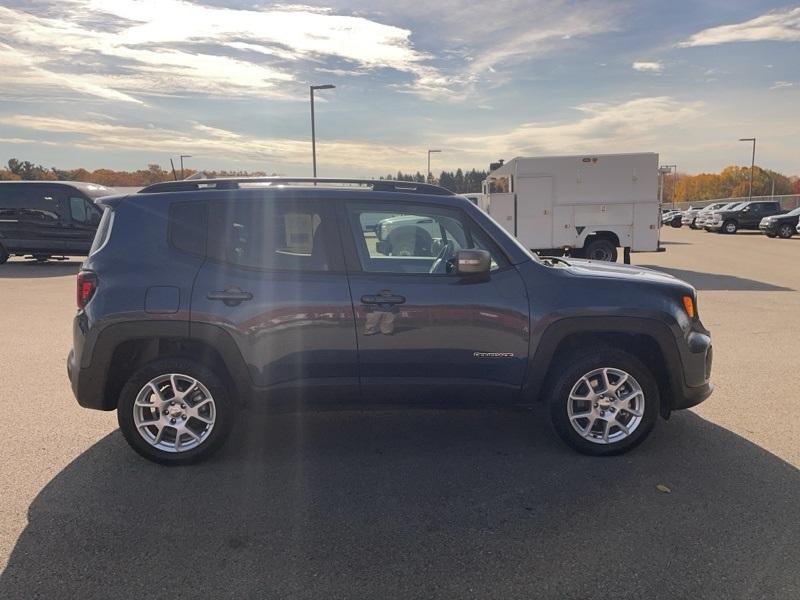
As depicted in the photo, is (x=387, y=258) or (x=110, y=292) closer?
(x=110, y=292)

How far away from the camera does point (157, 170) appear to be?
48.6m

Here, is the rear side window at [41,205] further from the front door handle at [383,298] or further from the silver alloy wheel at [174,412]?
the front door handle at [383,298]

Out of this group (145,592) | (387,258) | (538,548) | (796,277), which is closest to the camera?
(145,592)

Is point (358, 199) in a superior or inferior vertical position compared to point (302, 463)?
superior

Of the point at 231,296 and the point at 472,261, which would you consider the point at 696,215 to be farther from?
the point at 231,296

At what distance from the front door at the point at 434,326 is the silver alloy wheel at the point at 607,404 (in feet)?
1.47

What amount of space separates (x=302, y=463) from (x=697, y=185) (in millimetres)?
115405

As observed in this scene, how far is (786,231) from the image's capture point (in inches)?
1079

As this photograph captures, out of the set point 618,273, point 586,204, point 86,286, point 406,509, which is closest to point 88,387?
point 86,286

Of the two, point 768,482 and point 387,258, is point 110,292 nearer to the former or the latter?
point 387,258

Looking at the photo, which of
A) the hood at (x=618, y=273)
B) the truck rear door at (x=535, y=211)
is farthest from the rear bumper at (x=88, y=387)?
the truck rear door at (x=535, y=211)

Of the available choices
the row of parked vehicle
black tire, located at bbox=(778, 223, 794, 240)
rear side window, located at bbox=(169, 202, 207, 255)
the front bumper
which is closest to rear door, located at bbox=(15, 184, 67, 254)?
rear side window, located at bbox=(169, 202, 207, 255)

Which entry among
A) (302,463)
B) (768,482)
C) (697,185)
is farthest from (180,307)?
(697,185)

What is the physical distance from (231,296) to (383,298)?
0.94 m
